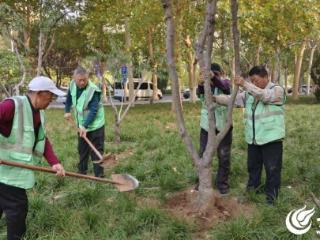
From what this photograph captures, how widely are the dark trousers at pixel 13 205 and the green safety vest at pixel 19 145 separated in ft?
0.22

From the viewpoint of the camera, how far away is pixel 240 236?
167 inches

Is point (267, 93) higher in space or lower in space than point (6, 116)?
higher

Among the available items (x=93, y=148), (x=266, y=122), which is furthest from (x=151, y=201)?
(x=266, y=122)

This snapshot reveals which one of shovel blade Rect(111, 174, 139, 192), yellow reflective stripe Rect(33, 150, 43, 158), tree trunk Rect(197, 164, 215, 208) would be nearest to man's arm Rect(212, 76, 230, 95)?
tree trunk Rect(197, 164, 215, 208)

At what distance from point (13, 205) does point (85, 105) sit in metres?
2.71

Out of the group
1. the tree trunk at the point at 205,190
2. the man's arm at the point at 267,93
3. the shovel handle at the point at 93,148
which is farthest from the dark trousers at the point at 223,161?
the shovel handle at the point at 93,148

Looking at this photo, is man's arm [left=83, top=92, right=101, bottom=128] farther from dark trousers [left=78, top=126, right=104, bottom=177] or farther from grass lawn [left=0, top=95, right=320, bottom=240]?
grass lawn [left=0, top=95, right=320, bottom=240]

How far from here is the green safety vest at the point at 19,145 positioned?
3936mm

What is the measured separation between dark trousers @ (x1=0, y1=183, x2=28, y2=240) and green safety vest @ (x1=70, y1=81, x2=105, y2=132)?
8.48 ft

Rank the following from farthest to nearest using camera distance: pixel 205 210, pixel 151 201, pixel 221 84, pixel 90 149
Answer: pixel 90 149 < pixel 221 84 < pixel 151 201 < pixel 205 210

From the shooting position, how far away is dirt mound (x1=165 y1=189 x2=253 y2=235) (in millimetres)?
4761

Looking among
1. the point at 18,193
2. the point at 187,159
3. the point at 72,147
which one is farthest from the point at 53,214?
the point at 72,147

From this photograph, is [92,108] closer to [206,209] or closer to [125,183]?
[125,183]

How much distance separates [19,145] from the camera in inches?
157
